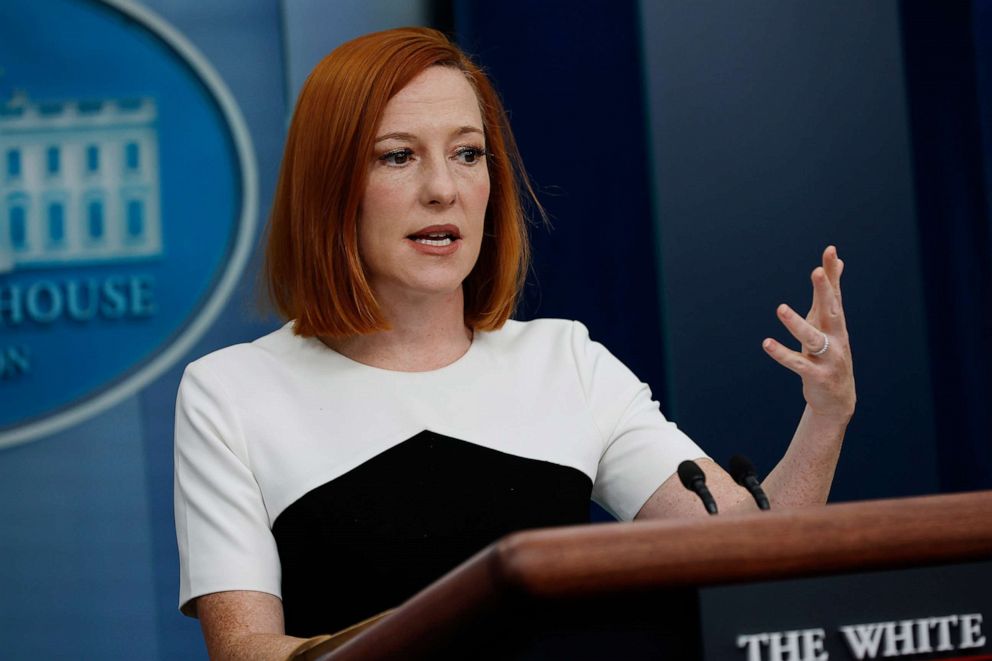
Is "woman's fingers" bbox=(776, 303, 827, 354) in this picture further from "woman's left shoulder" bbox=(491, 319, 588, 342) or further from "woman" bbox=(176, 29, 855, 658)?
"woman's left shoulder" bbox=(491, 319, 588, 342)

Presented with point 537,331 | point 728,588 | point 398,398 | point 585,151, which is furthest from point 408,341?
point 585,151

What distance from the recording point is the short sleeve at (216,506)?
1.65 m

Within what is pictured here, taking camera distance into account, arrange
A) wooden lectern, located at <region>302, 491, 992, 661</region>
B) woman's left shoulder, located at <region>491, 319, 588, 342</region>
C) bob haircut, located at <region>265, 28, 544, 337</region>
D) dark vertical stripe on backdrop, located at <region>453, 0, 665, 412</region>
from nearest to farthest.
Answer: wooden lectern, located at <region>302, 491, 992, 661</region>
bob haircut, located at <region>265, 28, 544, 337</region>
woman's left shoulder, located at <region>491, 319, 588, 342</region>
dark vertical stripe on backdrop, located at <region>453, 0, 665, 412</region>

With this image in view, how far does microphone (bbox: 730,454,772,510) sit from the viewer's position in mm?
1385

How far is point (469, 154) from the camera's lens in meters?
1.92

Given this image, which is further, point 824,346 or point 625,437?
point 625,437

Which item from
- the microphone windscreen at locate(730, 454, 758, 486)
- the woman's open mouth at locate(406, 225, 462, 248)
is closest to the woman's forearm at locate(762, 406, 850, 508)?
the microphone windscreen at locate(730, 454, 758, 486)

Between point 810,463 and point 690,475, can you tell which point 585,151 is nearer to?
point 810,463

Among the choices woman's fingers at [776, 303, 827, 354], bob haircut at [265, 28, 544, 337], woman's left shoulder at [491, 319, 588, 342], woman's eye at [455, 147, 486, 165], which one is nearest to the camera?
woman's fingers at [776, 303, 827, 354]

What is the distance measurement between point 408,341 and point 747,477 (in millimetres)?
674

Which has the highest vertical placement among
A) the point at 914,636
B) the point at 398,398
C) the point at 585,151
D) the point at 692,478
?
the point at 585,151

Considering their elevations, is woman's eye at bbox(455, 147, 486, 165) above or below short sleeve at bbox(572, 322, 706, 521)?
above

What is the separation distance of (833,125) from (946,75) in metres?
0.33

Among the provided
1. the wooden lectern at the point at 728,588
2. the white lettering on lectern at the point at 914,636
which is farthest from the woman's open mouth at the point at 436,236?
the white lettering on lectern at the point at 914,636
